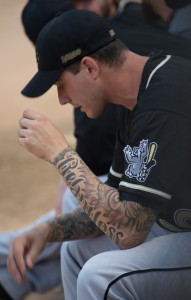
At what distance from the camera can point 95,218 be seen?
2734mm

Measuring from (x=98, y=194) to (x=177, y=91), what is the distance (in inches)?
18.3

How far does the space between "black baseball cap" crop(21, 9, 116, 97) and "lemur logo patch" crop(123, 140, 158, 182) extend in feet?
1.47

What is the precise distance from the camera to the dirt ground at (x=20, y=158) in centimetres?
526

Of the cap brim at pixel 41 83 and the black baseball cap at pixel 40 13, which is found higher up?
the cap brim at pixel 41 83

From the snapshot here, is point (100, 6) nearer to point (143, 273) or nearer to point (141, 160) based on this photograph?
point (141, 160)

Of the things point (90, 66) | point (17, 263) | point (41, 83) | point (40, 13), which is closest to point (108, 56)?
point (90, 66)

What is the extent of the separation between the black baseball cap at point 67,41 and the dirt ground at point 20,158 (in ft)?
4.07

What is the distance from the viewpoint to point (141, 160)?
2.64 m

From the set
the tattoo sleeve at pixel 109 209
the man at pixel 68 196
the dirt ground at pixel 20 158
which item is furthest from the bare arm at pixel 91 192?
the dirt ground at pixel 20 158

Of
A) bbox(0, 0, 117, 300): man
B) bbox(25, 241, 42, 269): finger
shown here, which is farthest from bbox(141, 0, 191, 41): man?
bbox(25, 241, 42, 269): finger

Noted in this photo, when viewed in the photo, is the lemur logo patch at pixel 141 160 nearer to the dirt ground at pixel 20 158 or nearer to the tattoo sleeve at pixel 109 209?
the tattoo sleeve at pixel 109 209

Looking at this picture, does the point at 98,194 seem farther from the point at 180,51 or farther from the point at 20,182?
the point at 20,182

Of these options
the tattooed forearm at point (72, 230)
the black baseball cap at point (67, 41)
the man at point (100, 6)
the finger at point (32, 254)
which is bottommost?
the tattooed forearm at point (72, 230)

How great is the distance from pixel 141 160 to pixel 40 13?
5.49 feet
